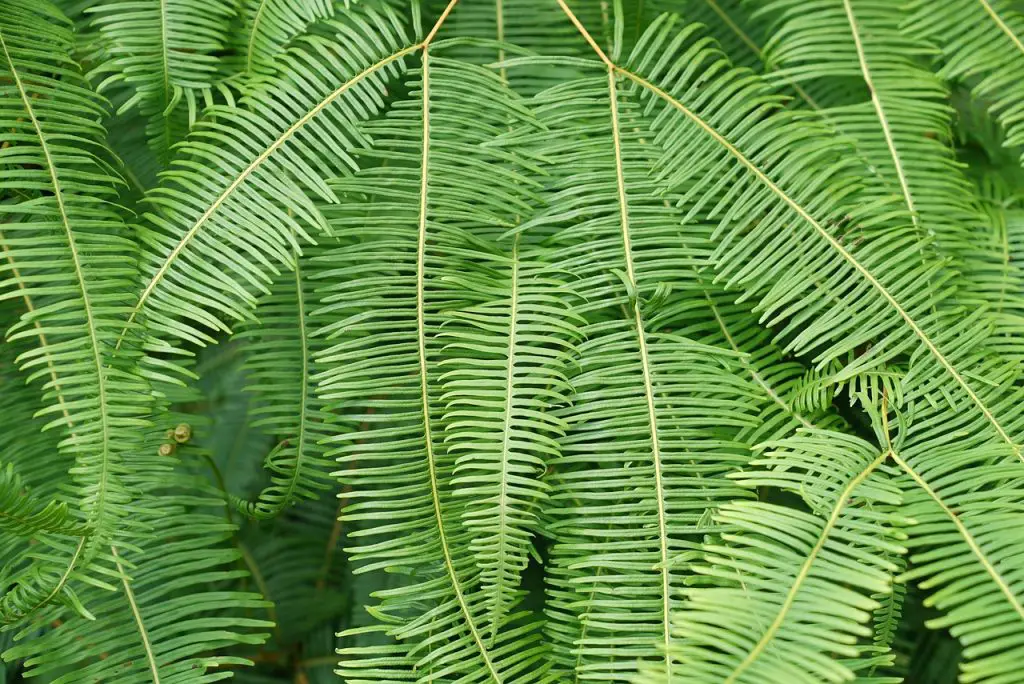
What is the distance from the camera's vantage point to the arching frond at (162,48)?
956mm

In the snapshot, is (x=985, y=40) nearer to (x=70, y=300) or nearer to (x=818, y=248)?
(x=818, y=248)

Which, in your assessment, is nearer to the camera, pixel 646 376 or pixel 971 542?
pixel 971 542

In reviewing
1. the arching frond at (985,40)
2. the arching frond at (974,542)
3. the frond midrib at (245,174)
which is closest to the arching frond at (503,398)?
the frond midrib at (245,174)

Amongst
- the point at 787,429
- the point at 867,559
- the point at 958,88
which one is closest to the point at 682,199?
the point at 787,429

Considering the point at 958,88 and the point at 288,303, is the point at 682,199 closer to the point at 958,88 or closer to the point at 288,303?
the point at 288,303

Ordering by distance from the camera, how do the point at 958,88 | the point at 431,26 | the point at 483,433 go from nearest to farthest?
the point at 483,433
the point at 431,26
the point at 958,88

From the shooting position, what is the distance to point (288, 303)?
102 cm

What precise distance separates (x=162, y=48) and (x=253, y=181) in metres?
0.22

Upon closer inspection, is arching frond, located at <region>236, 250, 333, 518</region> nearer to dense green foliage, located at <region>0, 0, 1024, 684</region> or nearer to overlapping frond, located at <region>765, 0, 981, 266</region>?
dense green foliage, located at <region>0, 0, 1024, 684</region>

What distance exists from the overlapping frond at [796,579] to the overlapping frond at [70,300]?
0.57 metres

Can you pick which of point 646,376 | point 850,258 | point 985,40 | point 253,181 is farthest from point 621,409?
point 985,40

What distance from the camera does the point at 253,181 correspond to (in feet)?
2.98

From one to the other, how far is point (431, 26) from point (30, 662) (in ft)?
2.99

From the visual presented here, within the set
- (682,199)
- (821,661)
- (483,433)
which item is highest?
(682,199)
